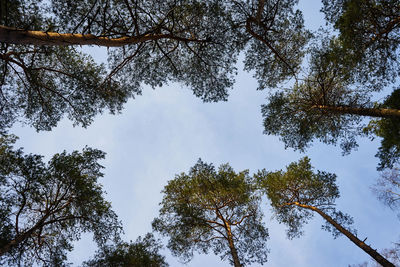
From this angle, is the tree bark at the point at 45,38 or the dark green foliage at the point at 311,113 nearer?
the tree bark at the point at 45,38

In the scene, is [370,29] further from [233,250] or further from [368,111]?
[233,250]

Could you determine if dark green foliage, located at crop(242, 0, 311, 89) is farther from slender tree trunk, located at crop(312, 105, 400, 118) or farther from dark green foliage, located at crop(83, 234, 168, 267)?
dark green foliage, located at crop(83, 234, 168, 267)

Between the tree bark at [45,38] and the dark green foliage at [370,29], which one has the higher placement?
the tree bark at [45,38]

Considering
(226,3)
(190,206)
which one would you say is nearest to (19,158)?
(190,206)

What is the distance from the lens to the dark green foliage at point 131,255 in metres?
9.63

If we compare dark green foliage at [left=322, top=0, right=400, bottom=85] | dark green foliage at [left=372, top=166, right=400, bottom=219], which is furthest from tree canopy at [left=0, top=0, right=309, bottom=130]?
dark green foliage at [left=372, top=166, right=400, bottom=219]

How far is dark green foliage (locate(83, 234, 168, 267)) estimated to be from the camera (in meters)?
9.63

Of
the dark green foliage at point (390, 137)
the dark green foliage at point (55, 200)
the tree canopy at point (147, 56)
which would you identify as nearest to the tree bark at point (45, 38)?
the tree canopy at point (147, 56)

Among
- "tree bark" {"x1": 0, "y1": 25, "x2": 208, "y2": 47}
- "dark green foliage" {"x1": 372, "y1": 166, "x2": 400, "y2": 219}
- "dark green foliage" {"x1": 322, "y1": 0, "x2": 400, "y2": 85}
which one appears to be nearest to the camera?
"tree bark" {"x1": 0, "y1": 25, "x2": 208, "y2": 47}

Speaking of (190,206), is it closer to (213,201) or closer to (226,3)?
(213,201)

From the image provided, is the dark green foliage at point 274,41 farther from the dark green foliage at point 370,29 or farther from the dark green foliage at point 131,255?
the dark green foliage at point 131,255

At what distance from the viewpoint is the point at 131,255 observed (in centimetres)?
1005

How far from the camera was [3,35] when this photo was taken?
430cm

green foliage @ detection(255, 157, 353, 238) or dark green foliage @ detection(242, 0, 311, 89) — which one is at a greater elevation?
dark green foliage @ detection(242, 0, 311, 89)
